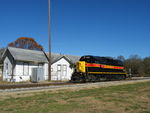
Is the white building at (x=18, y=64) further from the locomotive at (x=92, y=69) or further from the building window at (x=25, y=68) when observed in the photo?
the locomotive at (x=92, y=69)

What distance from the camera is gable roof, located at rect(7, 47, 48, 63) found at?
29.4 meters

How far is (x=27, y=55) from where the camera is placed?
31.5 metres

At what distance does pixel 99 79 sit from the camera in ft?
94.3

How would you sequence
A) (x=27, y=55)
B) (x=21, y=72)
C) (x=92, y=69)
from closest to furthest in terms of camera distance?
(x=92, y=69), (x=21, y=72), (x=27, y=55)

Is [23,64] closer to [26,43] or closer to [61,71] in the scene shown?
[61,71]

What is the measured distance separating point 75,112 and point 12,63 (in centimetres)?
2351

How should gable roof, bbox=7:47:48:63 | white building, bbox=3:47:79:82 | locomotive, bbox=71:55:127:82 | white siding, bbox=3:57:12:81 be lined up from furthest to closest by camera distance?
white siding, bbox=3:57:12:81 < gable roof, bbox=7:47:48:63 < white building, bbox=3:47:79:82 < locomotive, bbox=71:55:127:82

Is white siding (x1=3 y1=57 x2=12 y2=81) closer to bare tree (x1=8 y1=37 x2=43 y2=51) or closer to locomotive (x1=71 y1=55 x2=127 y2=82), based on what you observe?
locomotive (x1=71 y1=55 x2=127 y2=82)

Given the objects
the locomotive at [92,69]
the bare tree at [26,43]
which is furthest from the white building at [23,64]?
the bare tree at [26,43]

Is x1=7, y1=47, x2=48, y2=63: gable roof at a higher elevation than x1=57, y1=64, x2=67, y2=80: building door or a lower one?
higher

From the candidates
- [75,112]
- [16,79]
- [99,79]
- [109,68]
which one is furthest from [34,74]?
[75,112]

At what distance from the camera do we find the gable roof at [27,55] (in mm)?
29438

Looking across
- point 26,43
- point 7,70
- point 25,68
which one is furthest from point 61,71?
point 26,43

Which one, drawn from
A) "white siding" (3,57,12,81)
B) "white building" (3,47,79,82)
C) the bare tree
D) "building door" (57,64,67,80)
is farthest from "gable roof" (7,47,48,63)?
the bare tree
